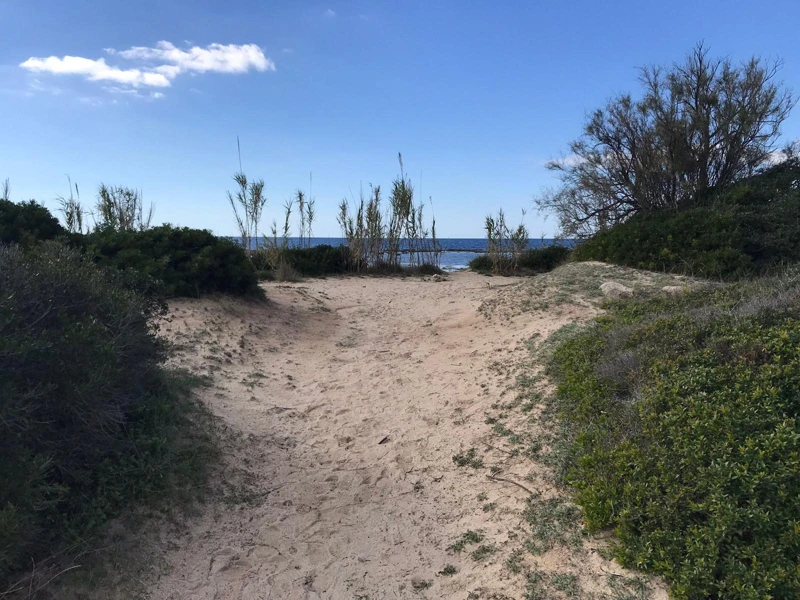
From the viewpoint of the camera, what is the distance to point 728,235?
9453 millimetres

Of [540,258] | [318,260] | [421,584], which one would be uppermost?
[318,260]

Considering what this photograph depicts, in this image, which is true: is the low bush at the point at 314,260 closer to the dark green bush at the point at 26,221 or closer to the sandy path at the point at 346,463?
the sandy path at the point at 346,463

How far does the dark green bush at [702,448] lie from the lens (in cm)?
262

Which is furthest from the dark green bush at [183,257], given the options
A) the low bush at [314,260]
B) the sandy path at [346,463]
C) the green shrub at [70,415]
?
the low bush at [314,260]

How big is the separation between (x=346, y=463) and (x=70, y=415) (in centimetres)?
213

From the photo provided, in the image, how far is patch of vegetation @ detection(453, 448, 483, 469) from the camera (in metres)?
4.45

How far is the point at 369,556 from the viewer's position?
11.5 ft

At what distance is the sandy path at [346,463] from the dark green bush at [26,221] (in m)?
2.15

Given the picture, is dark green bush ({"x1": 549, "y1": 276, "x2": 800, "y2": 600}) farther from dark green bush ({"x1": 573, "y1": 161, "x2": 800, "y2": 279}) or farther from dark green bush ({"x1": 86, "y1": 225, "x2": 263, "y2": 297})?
dark green bush ({"x1": 86, "y1": 225, "x2": 263, "y2": 297})

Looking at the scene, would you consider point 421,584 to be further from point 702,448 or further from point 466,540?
point 702,448

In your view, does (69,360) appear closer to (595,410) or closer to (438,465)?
(438,465)

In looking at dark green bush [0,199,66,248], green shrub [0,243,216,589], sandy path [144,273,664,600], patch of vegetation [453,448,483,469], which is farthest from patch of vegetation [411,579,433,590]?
dark green bush [0,199,66,248]

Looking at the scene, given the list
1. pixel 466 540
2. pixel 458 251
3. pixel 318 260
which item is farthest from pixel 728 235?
pixel 458 251

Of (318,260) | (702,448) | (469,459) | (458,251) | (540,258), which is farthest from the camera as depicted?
(458,251)
